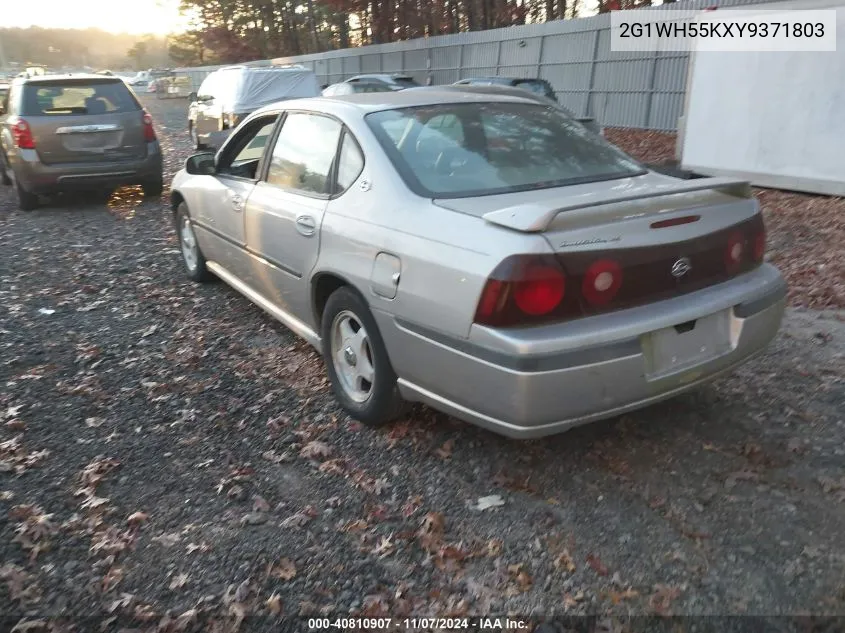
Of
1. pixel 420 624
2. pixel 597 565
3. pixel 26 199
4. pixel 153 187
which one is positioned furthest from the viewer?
pixel 153 187

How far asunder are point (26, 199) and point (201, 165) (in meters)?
5.96

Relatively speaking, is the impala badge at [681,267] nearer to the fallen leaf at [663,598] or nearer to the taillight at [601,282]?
the taillight at [601,282]

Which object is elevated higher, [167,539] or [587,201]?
[587,201]

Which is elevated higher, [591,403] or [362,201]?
[362,201]

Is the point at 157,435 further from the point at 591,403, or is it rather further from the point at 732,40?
the point at 732,40

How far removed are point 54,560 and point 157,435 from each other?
1.01 meters

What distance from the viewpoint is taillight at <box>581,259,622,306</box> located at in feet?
9.21

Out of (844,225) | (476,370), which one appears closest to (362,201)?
(476,370)

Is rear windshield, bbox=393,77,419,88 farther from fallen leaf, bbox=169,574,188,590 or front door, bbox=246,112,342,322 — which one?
fallen leaf, bbox=169,574,188,590

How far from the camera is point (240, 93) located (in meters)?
14.7

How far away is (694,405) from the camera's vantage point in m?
3.84

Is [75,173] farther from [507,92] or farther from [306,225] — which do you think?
[306,225]

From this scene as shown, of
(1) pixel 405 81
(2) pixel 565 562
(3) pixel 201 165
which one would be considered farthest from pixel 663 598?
(1) pixel 405 81

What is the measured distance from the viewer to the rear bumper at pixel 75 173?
31.1 ft
